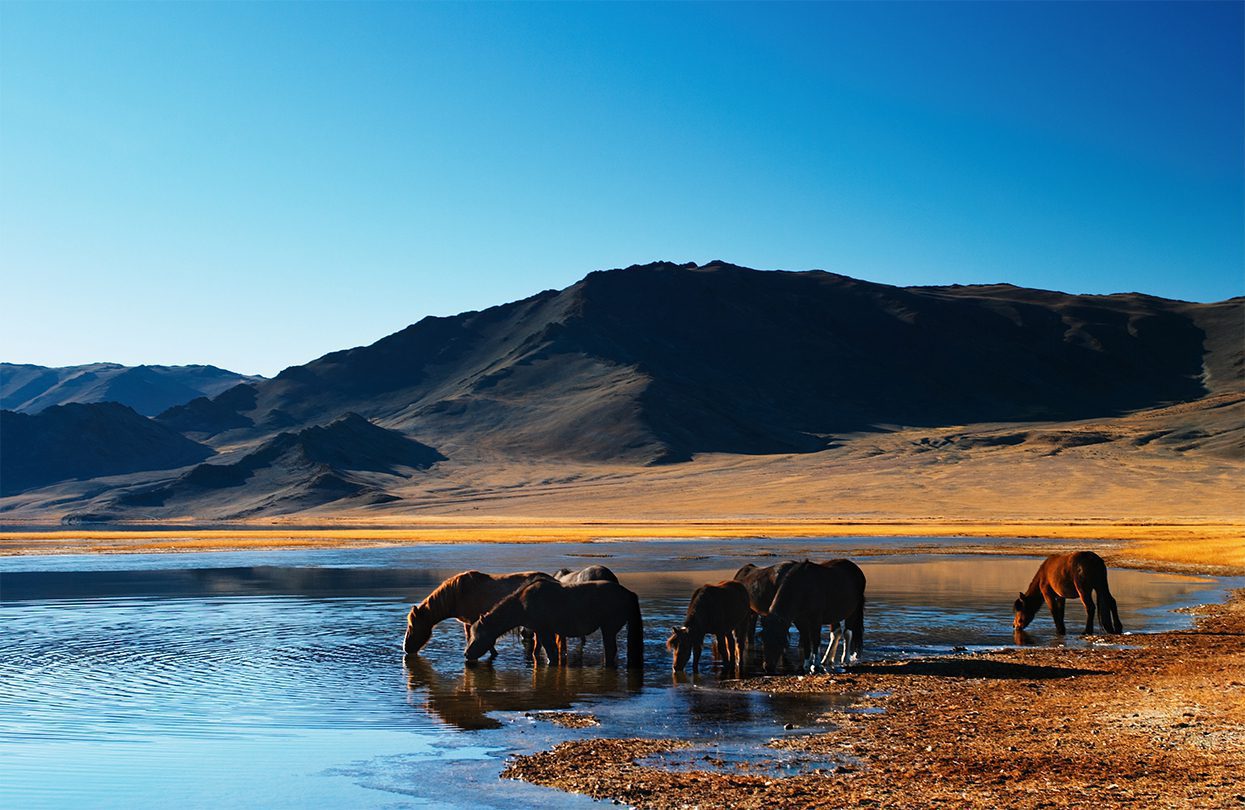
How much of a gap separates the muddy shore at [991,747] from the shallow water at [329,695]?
69cm

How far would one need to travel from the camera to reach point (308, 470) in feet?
535

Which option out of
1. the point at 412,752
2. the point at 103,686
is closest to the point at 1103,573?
the point at 412,752

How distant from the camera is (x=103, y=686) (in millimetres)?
18641

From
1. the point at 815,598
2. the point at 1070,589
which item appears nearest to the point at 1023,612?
the point at 1070,589

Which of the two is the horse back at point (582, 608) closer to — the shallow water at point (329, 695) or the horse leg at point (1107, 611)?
the shallow water at point (329, 695)

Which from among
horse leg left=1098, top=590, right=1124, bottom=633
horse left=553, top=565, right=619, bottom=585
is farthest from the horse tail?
horse leg left=1098, top=590, right=1124, bottom=633

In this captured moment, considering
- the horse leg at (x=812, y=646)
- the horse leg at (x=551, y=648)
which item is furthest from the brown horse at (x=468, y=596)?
the horse leg at (x=812, y=646)

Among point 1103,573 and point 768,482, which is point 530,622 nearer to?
point 1103,573

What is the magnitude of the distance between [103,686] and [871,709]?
11.5 m

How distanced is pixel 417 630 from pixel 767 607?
6358 millimetres

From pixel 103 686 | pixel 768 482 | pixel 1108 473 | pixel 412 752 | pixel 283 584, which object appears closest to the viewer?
pixel 412 752

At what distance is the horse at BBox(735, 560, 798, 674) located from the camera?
2019 centimetres

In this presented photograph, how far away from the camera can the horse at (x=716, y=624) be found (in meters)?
20.1

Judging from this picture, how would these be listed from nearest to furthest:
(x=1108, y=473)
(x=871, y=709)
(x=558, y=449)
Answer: (x=871, y=709), (x=1108, y=473), (x=558, y=449)
